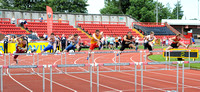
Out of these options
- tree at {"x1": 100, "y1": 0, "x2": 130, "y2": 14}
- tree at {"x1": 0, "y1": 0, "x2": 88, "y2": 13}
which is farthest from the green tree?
tree at {"x1": 0, "y1": 0, "x2": 88, "y2": 13}

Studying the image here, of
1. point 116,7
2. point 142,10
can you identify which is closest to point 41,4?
point 116,7

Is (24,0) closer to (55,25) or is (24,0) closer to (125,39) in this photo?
(55,25)

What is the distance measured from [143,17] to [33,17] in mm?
33131

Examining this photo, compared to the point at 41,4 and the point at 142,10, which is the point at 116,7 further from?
the point at 41,4

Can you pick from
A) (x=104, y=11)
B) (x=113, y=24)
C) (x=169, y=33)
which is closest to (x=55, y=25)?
(x=113, y=24)

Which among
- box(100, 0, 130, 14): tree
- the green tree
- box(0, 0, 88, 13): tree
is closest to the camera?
box(0, 0, 88, 13): tree

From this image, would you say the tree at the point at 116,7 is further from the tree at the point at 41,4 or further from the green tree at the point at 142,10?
the tree at the point at 41,4

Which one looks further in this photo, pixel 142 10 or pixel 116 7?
pixel 116 7

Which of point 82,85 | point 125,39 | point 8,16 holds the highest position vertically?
point 8,16

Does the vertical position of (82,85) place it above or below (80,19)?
below

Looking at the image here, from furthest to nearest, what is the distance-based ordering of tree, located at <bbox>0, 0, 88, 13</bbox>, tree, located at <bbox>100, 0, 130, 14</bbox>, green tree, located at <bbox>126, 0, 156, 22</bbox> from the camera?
tree, located at <bbox>100, 0, 130, 14</bbox> → green tree, located at <bbox>126, 0, 156, 22</bbox> → tree, located at <bbox>0, 0, 88, 13</bbox>

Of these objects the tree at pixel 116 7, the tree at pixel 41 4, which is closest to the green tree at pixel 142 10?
the tree at pixel 116 7

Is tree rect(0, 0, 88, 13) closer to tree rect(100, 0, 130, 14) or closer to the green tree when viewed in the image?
tree rect(100, 0, 130, 14)

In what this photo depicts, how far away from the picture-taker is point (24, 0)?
205 ft
